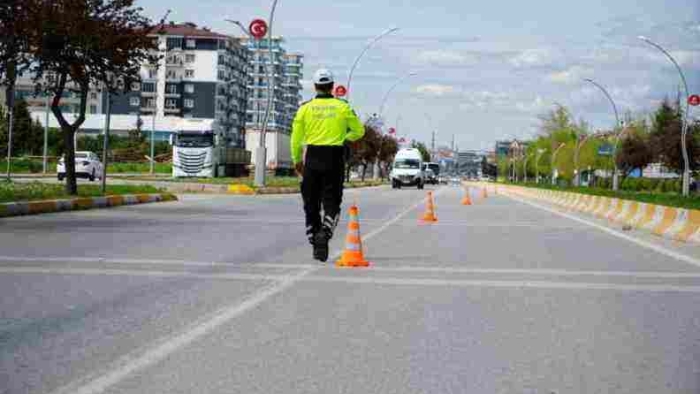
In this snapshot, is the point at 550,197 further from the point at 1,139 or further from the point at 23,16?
the point at 1,139

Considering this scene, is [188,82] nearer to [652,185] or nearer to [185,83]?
[185,83]

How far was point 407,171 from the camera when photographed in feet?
238

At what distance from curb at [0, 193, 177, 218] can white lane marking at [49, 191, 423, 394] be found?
500 inches

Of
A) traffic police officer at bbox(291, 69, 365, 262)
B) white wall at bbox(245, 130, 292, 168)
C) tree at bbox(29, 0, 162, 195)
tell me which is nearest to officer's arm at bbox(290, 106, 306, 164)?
traffic police officer at bbox(291, 69, 365, 262)

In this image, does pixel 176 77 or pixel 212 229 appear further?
pixel 176 77

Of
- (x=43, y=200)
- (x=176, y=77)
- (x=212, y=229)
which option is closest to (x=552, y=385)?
(x=212, y=229)

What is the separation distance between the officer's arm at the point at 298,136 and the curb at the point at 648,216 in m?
8.47

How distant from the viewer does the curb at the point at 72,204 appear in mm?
20766

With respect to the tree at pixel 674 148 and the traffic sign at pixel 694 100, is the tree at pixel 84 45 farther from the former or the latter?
the tree at pixel 674 148

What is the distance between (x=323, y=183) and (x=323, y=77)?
1.15 m

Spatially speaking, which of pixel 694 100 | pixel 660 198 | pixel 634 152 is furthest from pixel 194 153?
pixel 634 152

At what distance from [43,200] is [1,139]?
65.2 m

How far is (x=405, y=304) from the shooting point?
861 cm

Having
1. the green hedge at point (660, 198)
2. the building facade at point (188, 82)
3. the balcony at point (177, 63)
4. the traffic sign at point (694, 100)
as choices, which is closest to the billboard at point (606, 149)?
the traffic sign at point (694, 100)
